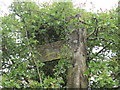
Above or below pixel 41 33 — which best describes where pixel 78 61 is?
below

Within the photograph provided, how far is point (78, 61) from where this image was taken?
1543mm

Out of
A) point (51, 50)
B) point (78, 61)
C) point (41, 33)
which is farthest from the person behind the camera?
point (41, 33)

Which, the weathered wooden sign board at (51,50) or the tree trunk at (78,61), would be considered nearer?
the tree trunk at (78,61)

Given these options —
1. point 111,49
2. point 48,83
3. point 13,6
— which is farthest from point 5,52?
point 111,49

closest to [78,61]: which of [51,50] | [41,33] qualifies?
[51,50]

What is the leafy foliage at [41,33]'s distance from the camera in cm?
155

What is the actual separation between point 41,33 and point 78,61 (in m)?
0.57

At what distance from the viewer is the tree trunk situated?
4.88 ft

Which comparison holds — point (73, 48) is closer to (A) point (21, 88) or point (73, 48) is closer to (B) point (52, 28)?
(B) point (52, 28)

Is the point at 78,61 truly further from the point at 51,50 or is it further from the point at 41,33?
the point at 41,33

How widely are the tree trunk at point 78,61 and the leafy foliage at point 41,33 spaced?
8cm

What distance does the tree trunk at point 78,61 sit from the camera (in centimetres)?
149

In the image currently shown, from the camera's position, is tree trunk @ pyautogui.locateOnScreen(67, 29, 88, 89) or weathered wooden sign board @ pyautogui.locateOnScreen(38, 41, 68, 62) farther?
weathered wooden sign board @ pyautogui.locateOnScreen(38, 41, 68, 62)

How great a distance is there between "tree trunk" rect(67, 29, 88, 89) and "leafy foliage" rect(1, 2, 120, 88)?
78 mm
